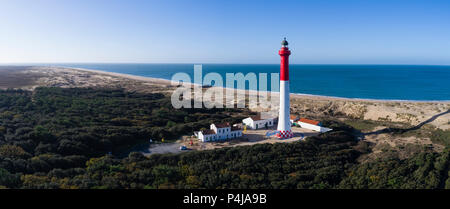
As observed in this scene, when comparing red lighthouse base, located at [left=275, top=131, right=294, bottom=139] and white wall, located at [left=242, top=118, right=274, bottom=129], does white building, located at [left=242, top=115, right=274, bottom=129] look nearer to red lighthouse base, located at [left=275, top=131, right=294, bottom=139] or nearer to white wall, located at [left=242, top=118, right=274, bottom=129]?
white wall, located at [left=242, top=118, right=274, bottom=129]

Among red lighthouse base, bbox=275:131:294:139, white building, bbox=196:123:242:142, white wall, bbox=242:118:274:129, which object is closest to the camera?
white building, bbox=196:123:242:142

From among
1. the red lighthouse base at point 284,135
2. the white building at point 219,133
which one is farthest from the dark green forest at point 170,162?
the white building at point 219,133

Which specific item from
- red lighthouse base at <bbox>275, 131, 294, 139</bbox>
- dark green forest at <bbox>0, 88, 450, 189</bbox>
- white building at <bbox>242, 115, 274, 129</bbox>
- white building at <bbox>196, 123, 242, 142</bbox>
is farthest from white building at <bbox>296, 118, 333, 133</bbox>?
white building at <bbox>196, 123, 242, 142</bbox>

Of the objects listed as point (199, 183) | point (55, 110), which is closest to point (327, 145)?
point (199, 183)

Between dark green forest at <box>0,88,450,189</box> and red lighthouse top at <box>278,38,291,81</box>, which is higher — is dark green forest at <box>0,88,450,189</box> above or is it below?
below

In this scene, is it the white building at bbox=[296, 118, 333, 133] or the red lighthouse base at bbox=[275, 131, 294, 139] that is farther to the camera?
the white building at bbox=[296, 118, 333, 133]

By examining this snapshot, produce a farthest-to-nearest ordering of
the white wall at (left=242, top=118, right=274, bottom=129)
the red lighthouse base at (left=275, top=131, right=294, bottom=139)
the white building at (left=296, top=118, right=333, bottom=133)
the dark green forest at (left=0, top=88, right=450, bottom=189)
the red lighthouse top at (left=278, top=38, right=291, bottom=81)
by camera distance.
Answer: the white wall at (left=242, top=118, right=274, bottom=129) → the white building at (left=296, top=118, right=333, bottom=133) → the red lighthouse base at (left=275, top=131, right=294, bottom=139) → the red lighthouse top at (left=278, top=38, right=291, bottom=81) → the dark green forest at (left=0, top=88, right=450, bottom=189)
